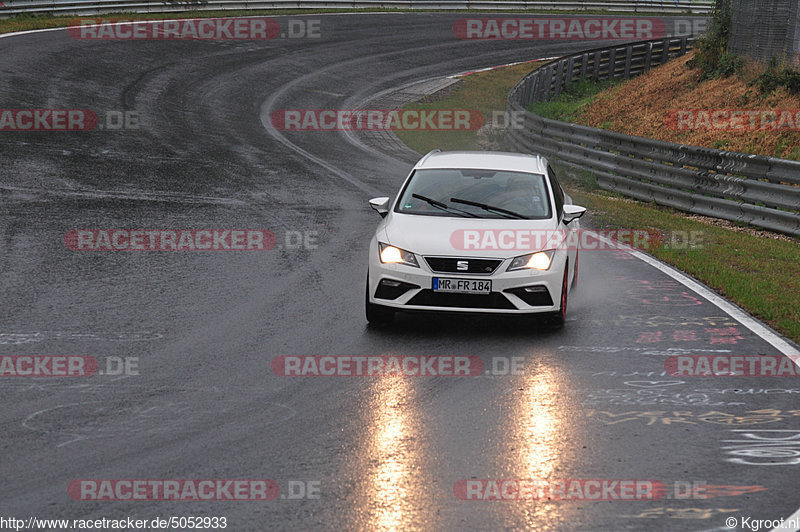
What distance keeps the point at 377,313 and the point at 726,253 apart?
635 centimetres

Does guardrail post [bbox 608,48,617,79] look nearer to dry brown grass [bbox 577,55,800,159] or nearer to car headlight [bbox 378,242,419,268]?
dry brown grass [bbox 577,55,800,159]

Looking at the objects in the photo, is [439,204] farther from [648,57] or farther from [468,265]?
[648,57]

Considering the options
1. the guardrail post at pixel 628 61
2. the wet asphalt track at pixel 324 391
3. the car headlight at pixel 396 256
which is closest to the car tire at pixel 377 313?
the wet asphalt track at pixel 324 391

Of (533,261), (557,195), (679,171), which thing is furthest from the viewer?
(679,171)

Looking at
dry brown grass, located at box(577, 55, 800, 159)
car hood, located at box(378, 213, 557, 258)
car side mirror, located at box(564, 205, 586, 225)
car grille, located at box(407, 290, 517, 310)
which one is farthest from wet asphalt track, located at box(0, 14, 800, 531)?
dry brown grass, located at box(577, 55, 800, 159)

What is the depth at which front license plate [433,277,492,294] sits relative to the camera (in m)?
9.41

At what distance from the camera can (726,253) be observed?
13961 mm

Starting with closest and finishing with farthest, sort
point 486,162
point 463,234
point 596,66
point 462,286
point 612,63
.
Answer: point 462,286
point 463,234
point 486,162
point 596,66
point 612,63

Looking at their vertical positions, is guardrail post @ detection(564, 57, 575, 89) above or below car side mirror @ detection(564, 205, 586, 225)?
below

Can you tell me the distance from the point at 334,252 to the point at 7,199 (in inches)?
213

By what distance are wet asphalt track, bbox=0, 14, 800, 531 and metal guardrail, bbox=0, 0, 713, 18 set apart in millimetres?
21158

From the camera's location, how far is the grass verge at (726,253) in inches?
432

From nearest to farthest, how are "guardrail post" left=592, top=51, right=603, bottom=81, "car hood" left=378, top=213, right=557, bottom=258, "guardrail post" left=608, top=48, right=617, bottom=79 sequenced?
"car hood" left=378, top=213, right=557, bottom=258 → "guardrail post" left=592, top=51, right=603, bottom=81 → "guardrail post" left=608, top=48, right=617, bottom=79

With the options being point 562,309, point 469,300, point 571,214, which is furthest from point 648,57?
point 469,300
